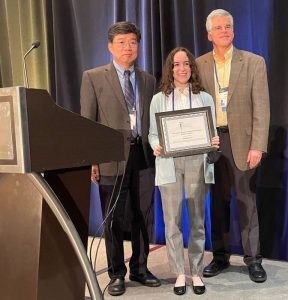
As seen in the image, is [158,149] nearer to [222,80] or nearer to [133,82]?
[133,82]

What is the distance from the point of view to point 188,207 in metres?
2.55

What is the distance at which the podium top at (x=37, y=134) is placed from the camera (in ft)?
4.40

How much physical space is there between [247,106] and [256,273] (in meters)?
1.01

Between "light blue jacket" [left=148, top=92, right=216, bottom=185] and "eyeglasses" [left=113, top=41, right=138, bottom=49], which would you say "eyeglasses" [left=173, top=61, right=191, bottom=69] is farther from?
"eyeglasses" [left=113, top=41, right=138, bottom=49]

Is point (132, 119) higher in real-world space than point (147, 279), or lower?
Result: higher

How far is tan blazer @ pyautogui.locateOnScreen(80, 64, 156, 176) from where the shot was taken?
2.60 meters

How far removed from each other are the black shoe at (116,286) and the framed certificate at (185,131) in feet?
2.70

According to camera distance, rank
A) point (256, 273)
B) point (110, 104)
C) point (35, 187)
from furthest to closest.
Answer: point (256, 273)
point (110, 104)
point (35, 187)

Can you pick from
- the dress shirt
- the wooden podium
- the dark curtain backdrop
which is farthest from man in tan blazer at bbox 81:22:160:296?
the dark curtain backdrop

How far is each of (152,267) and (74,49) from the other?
6.98 ft

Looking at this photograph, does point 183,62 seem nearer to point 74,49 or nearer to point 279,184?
point 279,184

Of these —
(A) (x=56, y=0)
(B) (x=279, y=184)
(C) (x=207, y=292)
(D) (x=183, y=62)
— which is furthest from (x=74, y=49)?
(C) (x=207, y=292)

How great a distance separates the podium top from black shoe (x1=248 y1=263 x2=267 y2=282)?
5.30 feet

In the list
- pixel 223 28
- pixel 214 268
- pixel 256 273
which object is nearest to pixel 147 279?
pixel 214 268
